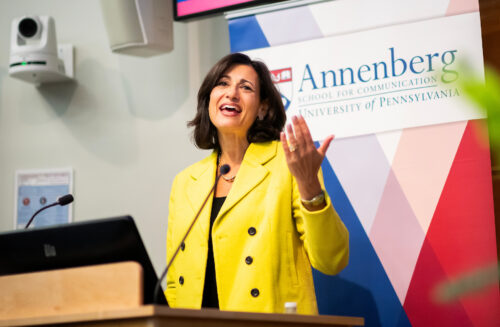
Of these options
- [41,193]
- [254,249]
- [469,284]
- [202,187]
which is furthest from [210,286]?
[41,193]

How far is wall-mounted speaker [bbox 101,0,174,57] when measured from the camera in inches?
129

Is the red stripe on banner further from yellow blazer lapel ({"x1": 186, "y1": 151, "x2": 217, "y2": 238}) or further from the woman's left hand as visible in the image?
the woman's left hand

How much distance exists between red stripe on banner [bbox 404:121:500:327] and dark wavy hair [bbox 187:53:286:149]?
2.53 ft

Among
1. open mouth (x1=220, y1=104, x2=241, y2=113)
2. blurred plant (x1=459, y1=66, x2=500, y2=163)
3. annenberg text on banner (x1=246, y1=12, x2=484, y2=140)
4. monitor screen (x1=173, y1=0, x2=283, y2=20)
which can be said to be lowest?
blurred plant (x1=459, y1=66, x2=500, y2=163)

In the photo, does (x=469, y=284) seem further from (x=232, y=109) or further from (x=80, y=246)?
(x=232, y=109)

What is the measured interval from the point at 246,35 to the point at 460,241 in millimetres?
1436

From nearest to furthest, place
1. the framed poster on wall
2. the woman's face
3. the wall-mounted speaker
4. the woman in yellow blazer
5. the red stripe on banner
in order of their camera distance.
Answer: the woman in yellow blazer, the woman's face, the red stripe on banner, the wall-mounted speaker, the framed poster on wall

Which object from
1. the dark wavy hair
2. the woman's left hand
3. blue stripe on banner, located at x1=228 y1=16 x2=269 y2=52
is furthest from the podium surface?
blue stripe on banner, located at x1=228 y1=16 x2=269 y2=52

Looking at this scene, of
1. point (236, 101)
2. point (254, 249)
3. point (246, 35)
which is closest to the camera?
point (254, 249)

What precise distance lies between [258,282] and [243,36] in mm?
1517

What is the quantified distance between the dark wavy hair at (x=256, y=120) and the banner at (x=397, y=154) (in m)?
0.52

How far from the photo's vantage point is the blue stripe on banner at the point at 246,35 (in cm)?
319

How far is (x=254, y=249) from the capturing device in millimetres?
2158

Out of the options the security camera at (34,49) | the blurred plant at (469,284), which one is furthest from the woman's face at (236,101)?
the blurred plant at (469,284)
